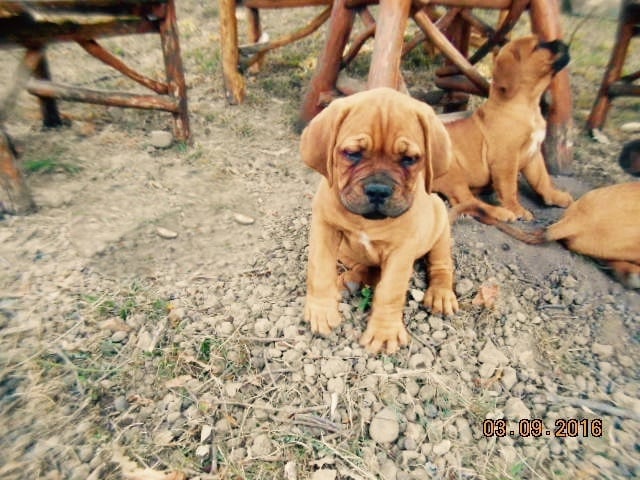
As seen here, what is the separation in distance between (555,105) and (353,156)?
2.71m

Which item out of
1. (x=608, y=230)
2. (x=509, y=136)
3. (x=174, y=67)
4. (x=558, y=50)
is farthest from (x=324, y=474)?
(x=174, y=67)

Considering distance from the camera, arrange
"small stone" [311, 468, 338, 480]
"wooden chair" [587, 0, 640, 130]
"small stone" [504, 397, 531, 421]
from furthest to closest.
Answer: "wooden chair" [587, 0, 640, 130] → "small stone" [504, 397, 531, 421] → "small stone" [311, 468, 338, 480]

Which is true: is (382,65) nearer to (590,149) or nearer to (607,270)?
(607,270)

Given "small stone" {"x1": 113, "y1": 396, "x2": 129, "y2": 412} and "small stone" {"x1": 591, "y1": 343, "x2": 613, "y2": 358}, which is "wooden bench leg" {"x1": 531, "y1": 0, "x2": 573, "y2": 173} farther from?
"small stone" {"x1": 113, "y1": 396, "x2": 129, "y2": 412}

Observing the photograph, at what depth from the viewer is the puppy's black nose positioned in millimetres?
1936

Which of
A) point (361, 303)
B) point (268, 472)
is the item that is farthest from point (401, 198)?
point (268, 472)

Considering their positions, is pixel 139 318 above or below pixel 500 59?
below

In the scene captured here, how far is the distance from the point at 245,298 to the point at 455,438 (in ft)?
4.18

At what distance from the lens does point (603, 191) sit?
10.2 ft

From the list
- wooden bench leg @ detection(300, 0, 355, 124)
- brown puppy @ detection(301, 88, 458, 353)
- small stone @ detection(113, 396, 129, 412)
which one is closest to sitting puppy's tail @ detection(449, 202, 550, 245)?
brown puppy @ detection(301, 88, 458, 353)

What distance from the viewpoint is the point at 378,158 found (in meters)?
2.03

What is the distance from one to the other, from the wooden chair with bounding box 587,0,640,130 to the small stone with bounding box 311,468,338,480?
14.6 feet

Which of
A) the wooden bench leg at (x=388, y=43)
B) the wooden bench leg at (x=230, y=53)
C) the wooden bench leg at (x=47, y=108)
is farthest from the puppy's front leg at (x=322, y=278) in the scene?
the wooden bench leg at (x=230, y=53)

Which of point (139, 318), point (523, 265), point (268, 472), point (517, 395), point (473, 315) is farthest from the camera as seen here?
point (523, 265)
